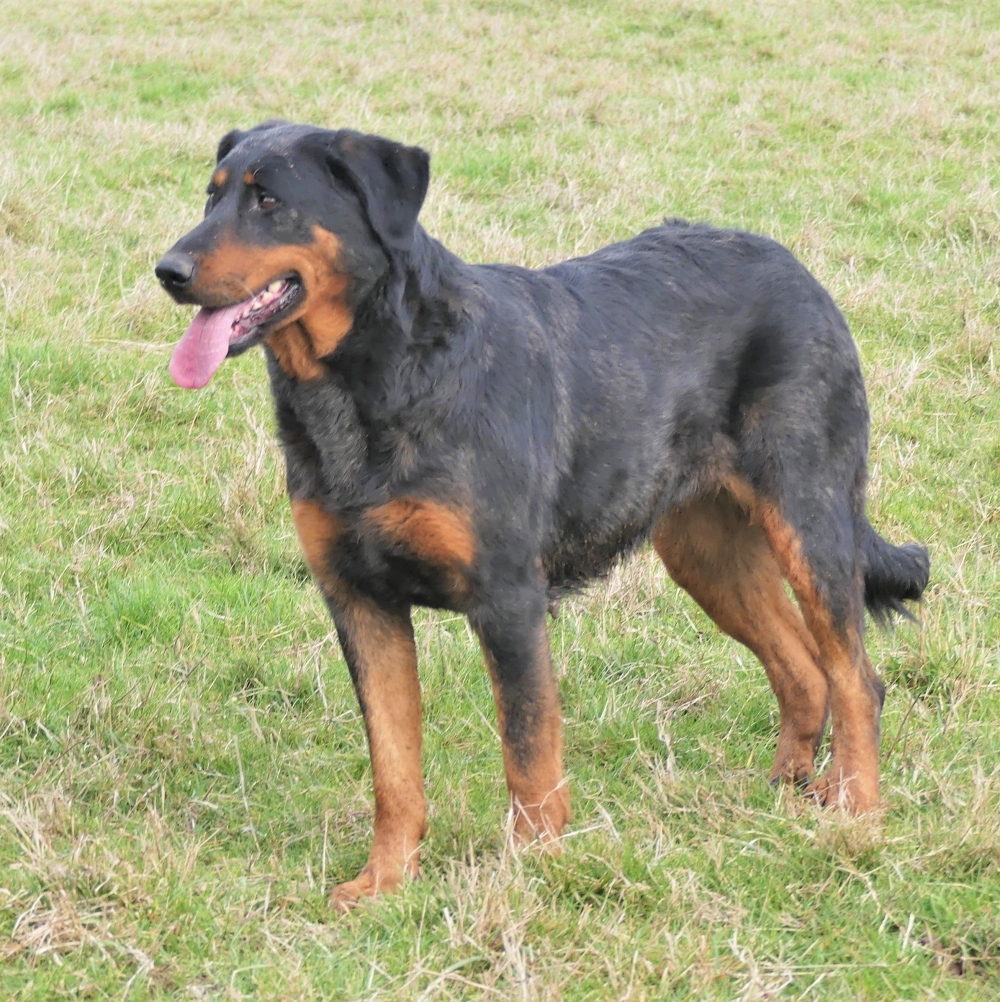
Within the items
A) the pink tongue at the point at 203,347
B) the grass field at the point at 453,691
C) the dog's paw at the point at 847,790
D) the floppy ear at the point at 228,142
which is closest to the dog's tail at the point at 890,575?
the grass field at the point at 453,691

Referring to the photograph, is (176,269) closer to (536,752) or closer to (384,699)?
(384,699)

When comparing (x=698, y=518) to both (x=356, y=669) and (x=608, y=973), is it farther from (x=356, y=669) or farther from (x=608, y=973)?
(x=608, y=973)

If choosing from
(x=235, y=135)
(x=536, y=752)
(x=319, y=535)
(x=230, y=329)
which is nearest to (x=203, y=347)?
(x=230, y=329)

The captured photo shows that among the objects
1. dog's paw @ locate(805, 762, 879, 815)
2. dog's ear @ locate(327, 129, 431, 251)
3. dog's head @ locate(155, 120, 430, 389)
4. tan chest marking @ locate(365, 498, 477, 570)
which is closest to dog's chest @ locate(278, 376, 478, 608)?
tan chest marking @ locate(365, 498, 477, 570)

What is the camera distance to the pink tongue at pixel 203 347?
3529 mm

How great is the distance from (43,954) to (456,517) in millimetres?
1473

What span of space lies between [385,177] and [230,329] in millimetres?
599

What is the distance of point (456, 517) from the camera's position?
3586 millimetres

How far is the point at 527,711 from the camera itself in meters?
3.71


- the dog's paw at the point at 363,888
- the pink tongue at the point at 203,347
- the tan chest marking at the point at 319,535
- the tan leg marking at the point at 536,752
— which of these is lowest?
Answer: the dog's paw at the point at 363,888

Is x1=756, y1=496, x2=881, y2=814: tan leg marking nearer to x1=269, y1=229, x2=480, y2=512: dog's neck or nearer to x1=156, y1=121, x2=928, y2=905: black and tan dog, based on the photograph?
x1=156, y1=121, x2=928, y2=905: black and tan dog

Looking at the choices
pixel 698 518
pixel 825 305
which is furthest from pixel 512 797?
pixel 825 305

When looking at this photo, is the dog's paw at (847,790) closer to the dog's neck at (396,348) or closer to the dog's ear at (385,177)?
the dog's neck at (396,348)

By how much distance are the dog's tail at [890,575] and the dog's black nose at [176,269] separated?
8.12 feet
